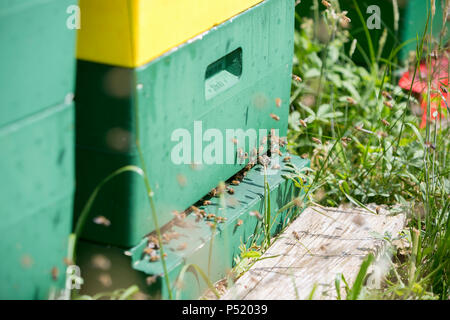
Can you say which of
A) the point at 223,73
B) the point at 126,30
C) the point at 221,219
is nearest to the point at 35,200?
the point at 126,30

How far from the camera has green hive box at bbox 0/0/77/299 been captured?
1262 mm

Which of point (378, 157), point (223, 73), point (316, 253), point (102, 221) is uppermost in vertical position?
point (223, 73)

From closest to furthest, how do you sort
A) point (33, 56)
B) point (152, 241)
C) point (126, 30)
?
point (33, 56)
point (126, 30)
point (152, 241)

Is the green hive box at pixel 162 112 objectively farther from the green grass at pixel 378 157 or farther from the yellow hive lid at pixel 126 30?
the green grass at pixel 378 157

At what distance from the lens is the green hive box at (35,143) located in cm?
126

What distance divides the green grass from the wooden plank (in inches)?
2.4

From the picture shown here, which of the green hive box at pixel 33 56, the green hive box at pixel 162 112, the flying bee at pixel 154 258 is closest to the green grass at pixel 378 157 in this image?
the green hive box at pixel 162 112

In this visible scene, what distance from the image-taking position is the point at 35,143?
1.35 metres

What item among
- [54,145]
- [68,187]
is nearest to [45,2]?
[54,145]

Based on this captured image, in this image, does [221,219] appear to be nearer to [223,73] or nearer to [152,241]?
[152,241]

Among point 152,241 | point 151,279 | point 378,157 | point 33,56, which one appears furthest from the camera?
point 378,157

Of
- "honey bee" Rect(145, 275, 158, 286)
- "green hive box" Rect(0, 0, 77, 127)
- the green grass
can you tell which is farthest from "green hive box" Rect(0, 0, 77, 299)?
the green grass

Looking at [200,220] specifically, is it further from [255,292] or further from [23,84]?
[23,84]

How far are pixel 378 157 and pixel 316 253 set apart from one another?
0.48 meters
